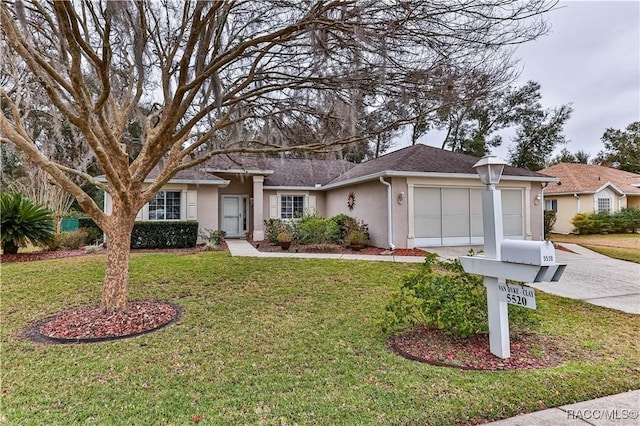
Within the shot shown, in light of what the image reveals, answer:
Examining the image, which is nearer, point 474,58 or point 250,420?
point 250,420

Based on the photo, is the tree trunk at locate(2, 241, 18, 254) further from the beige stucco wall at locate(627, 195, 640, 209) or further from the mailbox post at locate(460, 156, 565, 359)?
the beige stucco wall at locate(627, 195, 640, 209)

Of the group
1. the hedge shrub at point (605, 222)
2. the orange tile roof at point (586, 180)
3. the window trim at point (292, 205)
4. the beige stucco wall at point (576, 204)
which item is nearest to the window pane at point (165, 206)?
the window trim at point (292, 205)

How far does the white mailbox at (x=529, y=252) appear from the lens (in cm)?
314

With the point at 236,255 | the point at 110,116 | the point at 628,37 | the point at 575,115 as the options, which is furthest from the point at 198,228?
the point at 575,115

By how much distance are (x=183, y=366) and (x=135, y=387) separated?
1.67 ft

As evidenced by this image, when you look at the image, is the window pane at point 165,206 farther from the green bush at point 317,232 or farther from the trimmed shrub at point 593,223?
the trimmed shrub at point 593,223

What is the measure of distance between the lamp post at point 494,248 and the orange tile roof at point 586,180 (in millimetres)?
21109

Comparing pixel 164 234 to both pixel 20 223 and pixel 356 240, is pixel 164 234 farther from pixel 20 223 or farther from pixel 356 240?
pixel 356 240

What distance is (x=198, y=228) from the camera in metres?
13.5

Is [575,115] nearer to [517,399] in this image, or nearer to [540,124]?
[540,124]

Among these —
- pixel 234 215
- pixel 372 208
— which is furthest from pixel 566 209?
pixel 234 215

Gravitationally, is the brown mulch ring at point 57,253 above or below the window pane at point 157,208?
below

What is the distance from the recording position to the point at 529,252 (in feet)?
10.6

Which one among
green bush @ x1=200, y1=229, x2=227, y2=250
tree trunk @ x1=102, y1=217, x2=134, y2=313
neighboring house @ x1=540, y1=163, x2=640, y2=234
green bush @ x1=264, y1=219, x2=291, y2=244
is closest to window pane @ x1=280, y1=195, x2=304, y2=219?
green bush @ x1=264, y1=219, x2=291, y2=244
